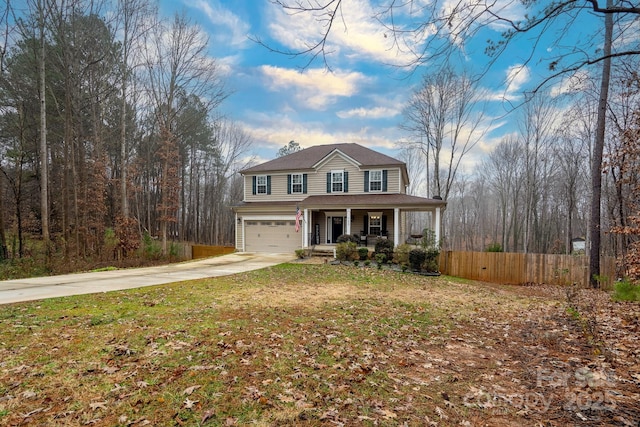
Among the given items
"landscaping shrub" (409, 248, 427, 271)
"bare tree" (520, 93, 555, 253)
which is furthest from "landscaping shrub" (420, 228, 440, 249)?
"bare tree" (520, 93, 555, 253)

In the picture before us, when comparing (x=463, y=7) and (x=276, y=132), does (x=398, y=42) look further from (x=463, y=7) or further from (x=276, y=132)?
(x=276, y=132)

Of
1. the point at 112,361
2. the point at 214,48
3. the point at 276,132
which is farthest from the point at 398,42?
the point at 276,132

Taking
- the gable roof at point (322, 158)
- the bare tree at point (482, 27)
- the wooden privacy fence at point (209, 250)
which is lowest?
the wooden privacy fence at point (209, 250)

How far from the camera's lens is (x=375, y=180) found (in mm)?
19000

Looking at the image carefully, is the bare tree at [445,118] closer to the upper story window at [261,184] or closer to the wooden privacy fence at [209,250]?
the upper story window at [261,184]

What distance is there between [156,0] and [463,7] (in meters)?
18.2

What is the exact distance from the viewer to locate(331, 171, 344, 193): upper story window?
19672mm

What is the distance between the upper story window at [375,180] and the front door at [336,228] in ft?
10.00

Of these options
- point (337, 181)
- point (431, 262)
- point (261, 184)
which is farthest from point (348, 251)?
point (261, 184)

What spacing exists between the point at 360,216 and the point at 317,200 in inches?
122

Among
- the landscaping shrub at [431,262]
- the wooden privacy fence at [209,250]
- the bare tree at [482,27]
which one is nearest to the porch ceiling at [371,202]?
the landscaping shrub at [431,262]

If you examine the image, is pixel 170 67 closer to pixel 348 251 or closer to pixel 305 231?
pixel 305 231

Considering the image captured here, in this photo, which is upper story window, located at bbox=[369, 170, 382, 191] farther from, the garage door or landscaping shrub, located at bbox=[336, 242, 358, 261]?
the garage door

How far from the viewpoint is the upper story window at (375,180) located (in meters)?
18.9
